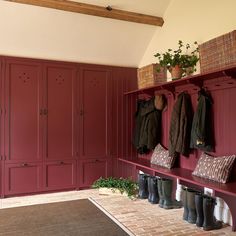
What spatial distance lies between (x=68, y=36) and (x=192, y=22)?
1885mm

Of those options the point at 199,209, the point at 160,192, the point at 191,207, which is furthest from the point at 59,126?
the point at 199,209

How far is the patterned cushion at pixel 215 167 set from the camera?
289 centimetres

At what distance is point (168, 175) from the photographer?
344 cm

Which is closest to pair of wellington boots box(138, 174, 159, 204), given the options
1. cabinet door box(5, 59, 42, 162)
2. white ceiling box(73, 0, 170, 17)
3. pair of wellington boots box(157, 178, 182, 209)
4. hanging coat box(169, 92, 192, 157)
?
pair of wellington boots box(157, 178, 182, 209)

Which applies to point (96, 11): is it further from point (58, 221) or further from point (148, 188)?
point (58, 221)

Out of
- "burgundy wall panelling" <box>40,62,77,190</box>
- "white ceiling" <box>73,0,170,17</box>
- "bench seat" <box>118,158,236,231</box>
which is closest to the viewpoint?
"bench seat" <box>118,158,236,231</box>

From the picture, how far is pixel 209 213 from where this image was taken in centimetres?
286

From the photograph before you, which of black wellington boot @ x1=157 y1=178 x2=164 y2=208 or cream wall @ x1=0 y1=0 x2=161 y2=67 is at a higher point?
cream wall @ x1=0 y1=0 x2=161 y2=67

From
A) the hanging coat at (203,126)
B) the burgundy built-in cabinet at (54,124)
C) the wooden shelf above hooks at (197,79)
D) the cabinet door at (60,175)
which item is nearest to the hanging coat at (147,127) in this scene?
the wooden shelf above hooks at (197,79)

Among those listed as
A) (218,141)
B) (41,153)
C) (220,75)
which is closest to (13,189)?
(41,153)

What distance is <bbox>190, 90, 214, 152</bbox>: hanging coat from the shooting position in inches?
125

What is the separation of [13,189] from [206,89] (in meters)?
3.20

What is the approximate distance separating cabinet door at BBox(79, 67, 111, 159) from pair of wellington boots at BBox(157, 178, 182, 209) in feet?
4.71

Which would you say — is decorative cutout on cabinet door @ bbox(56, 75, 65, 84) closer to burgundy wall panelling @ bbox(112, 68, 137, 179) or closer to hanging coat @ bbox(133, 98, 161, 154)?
burgundy wall panelling @ bbox(112, 68, 137, 179)
